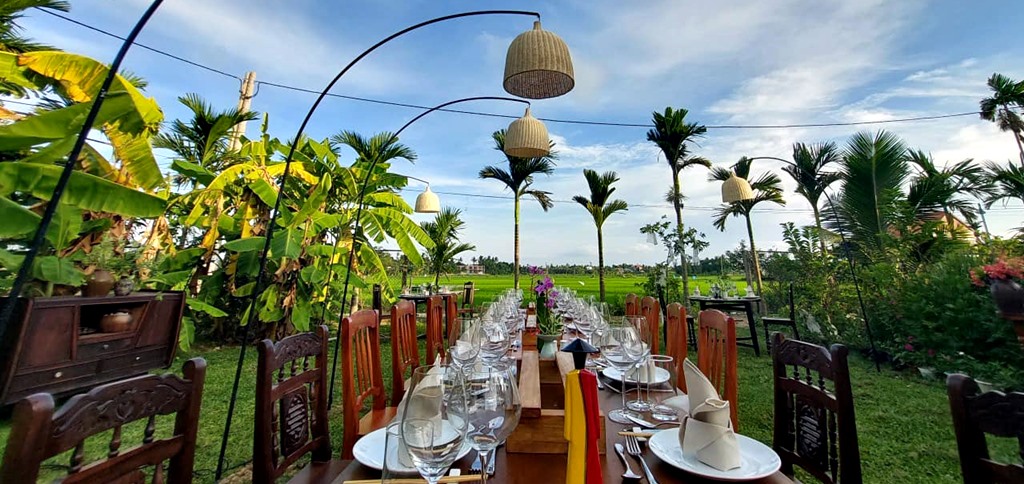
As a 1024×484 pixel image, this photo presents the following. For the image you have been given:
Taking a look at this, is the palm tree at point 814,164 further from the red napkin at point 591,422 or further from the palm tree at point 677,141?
the red napkin at point 591,422

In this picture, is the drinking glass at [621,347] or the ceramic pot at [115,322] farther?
the ceramic pot at [115,322]

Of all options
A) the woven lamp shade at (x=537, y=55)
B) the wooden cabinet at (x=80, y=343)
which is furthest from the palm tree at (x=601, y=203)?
the wooden cabinet at (x=80, y=343)

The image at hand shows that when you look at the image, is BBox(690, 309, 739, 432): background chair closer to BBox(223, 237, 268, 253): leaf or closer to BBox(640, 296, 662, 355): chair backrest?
BBox(640, 296, 662, 355): chair backrest

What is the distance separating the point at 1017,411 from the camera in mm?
753

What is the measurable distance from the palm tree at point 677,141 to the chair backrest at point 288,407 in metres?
7.94

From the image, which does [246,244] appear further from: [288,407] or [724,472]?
[724,472]

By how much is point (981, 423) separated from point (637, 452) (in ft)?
2.26

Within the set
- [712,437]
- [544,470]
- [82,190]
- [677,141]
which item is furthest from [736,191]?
[82,190]

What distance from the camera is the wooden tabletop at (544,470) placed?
0.88 m

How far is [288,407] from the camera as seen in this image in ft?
4.28

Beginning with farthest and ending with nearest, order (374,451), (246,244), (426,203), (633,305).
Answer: (426,203)
(246,244)
(633,305)
(374,451)

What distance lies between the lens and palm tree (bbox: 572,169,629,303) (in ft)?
31.0

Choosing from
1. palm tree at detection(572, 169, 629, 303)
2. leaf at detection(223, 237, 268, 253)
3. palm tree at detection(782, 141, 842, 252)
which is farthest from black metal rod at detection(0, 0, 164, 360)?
palm tree at detection(782, 141, 842, 252)

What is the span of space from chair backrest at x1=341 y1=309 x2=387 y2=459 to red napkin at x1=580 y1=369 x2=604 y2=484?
108cm
